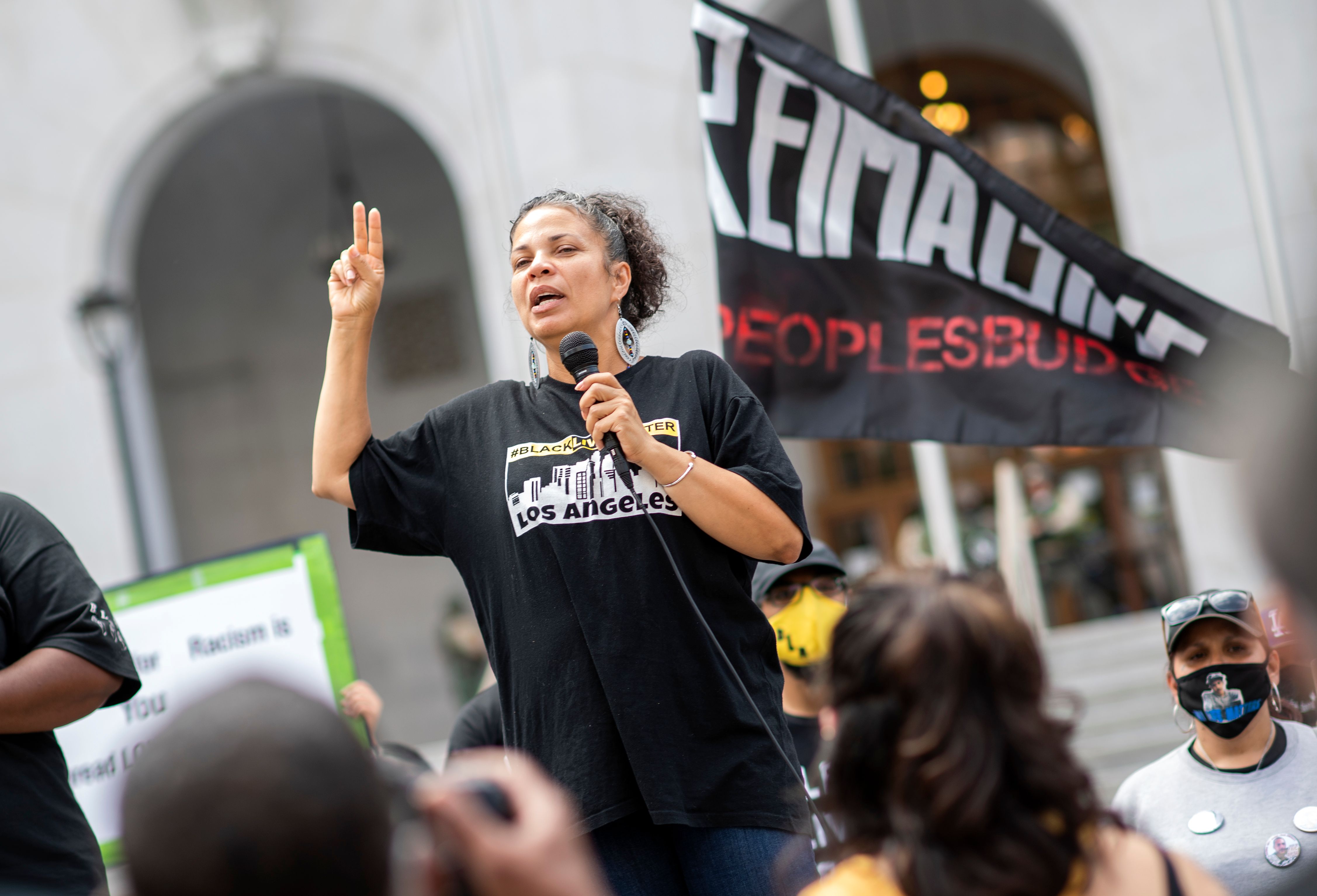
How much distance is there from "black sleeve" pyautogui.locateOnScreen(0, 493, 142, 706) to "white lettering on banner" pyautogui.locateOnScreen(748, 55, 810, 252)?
224 centimetres

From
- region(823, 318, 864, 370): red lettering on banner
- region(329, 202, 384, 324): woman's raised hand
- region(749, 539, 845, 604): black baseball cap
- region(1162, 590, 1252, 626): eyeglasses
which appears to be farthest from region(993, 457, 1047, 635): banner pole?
region(329, 202, 384, 324): woman's raised hand

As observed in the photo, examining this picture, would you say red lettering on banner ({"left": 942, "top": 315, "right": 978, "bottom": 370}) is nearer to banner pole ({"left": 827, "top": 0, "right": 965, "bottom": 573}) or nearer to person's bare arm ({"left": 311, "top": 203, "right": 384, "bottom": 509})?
person's bare arm ({"left": 311, "top": 203, "right": 384, "bottom": 509})

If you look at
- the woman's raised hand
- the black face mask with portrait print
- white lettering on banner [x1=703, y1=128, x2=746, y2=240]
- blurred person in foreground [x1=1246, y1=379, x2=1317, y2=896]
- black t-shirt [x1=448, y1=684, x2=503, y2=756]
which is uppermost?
white lettering on banner [x1=703, y1=128, x2=746, y2=240]

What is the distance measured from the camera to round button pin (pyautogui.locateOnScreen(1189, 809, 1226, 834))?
9.03ft

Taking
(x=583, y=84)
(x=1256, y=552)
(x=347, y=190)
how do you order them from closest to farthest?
(x=1256, y=552) < (x=583, y=84) < (x=347, y=190)

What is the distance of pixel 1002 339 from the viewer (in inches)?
152

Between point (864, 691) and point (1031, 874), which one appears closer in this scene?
point (1031, 874)

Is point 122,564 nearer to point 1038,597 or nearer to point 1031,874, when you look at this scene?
point 1038,597

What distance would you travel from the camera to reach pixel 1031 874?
1334 millimetres

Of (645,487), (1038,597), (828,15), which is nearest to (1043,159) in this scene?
(828,15)

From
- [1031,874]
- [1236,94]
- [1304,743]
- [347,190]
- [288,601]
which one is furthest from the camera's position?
[347,190]

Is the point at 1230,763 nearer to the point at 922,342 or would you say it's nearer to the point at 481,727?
the point at 922,342

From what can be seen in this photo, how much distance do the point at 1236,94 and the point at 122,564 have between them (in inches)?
336

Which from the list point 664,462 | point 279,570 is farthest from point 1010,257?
point 279,570
